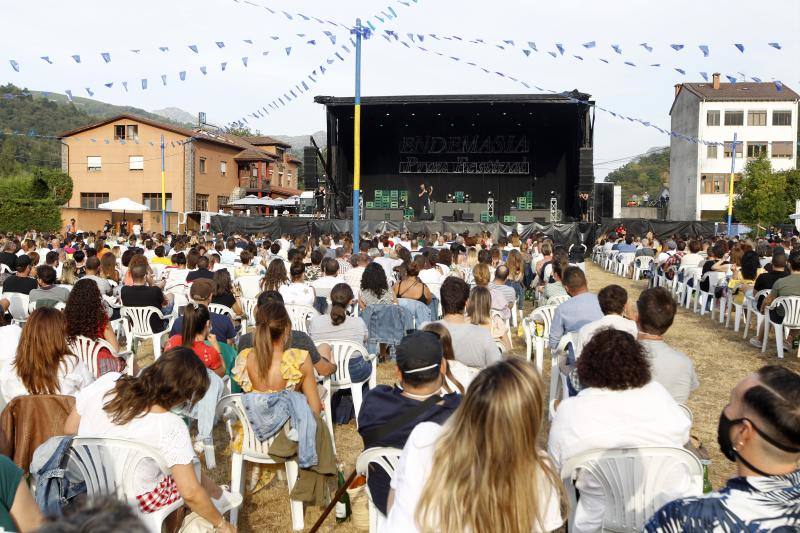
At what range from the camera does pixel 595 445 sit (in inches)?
110

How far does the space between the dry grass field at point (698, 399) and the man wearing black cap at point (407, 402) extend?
0.62 metres

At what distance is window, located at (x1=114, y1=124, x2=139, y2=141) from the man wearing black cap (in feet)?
122

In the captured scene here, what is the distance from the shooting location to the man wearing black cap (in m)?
2.62

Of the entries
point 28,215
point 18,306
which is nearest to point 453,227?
point 18,306

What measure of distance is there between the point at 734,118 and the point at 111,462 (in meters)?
48.7

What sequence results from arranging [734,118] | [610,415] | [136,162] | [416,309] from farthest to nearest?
[734,118] < [136,162] < [416,309] < [610,415]

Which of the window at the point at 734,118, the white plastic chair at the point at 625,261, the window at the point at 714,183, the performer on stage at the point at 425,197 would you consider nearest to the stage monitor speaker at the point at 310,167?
the performer on stage at the point at 425,197

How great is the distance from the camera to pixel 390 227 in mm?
22750

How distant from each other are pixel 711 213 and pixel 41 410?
1845 inches

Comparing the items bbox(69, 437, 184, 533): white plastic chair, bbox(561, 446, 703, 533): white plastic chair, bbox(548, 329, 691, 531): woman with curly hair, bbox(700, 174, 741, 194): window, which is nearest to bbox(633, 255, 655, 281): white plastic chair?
bbox(548, 329, 691, 531): woman with curly hair

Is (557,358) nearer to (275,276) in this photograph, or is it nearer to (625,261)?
(275,276)

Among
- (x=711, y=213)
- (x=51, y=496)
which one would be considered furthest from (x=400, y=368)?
(x=711, y=213)

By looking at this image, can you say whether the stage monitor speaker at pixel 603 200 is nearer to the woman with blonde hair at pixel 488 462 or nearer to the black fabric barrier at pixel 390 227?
the black fabric barrier at pixel 390 227

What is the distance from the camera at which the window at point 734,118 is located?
45125mm
